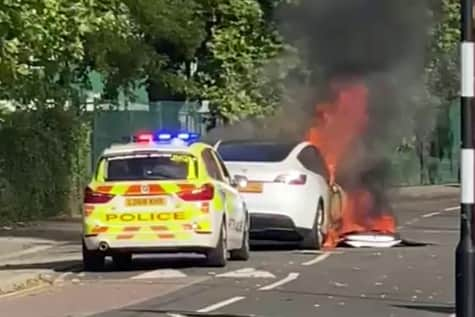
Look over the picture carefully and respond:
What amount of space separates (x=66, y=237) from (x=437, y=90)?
16.5 meters

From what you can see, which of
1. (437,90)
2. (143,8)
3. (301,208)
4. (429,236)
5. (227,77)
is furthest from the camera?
(437,90)

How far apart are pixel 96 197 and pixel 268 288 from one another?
3013 mm

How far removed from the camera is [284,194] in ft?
68.8

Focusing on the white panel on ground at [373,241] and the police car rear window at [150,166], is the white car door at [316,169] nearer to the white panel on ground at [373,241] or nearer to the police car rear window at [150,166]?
the white panel on ground at [373,241]

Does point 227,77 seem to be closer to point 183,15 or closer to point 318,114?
point 183,15

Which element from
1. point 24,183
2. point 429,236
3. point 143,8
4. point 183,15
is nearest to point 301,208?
point 429,236

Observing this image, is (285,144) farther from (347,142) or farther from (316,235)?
(347,142)

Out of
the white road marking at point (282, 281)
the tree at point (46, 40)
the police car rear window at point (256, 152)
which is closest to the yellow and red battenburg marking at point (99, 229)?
the white road marking at point (282, 281)

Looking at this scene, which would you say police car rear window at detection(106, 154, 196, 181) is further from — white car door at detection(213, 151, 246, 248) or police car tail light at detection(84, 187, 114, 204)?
white car door at detection(213, 151, 246, 248)

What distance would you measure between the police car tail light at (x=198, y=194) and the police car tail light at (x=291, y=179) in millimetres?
3052

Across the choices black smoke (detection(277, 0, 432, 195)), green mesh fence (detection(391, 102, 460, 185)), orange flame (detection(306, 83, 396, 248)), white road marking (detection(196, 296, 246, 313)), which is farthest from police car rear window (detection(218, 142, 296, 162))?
Result: green mesh fence (detection(391, 102, 460, 185))

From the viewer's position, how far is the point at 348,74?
25.9 m

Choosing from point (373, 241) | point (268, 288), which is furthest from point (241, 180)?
point (268, 288)

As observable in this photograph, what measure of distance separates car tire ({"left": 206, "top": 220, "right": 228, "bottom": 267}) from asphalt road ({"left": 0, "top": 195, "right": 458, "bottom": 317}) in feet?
0.46
